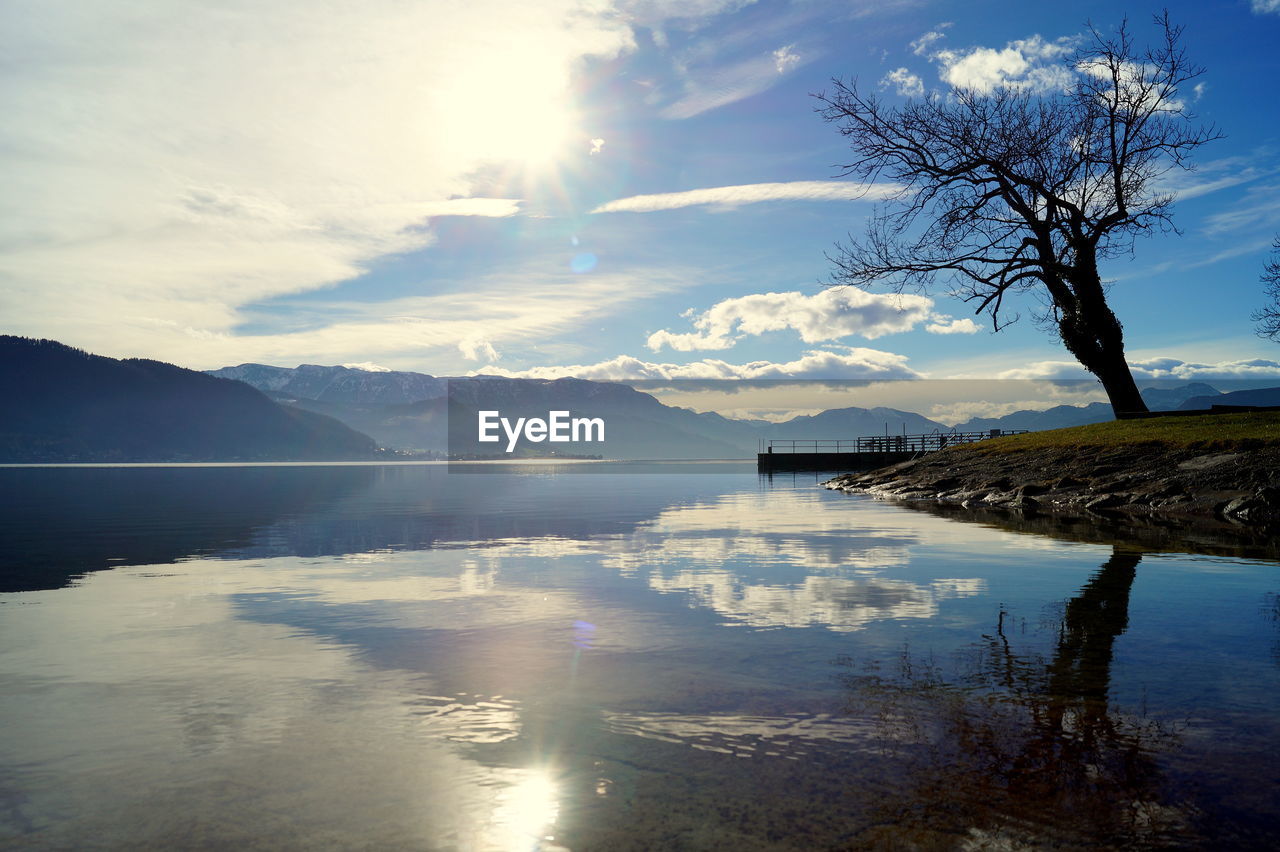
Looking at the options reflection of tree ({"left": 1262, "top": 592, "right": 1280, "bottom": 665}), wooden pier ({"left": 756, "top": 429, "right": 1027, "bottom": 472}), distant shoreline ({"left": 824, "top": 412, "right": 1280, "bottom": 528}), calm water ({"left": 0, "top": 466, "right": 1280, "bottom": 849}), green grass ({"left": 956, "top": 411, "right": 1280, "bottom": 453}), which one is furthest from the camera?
wooden pier ({"left": 756, "top": 429, "right": 1027, "bottom": 472})

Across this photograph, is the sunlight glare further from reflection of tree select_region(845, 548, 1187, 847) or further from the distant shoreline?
the distant shoreline

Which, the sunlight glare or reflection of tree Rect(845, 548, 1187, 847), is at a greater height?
reflection of tree Rect(845, 548, 1187, 847)

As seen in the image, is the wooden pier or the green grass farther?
the wooden pier

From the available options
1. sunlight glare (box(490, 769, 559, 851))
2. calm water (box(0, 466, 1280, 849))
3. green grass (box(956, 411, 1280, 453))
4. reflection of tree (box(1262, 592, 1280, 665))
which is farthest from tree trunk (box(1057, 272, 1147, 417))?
sunlight glare (box(490, 769, 559, 851))

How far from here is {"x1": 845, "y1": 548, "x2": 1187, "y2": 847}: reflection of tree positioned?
14.6ft

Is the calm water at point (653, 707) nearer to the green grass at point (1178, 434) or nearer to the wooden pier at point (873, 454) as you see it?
the green grass at point (1178, 434)

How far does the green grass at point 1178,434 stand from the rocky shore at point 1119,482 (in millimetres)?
284

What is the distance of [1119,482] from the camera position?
28422mm

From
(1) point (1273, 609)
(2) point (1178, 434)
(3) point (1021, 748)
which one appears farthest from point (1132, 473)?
(3) point (1021, 748)

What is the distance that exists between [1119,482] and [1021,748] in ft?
87.5

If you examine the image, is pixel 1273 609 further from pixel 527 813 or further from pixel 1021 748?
pixel 527 813

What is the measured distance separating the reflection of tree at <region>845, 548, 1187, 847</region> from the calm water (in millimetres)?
24

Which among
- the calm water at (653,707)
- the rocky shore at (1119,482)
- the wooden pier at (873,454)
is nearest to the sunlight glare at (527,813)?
the calm water at (653,707)

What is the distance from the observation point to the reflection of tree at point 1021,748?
4.45 metres
